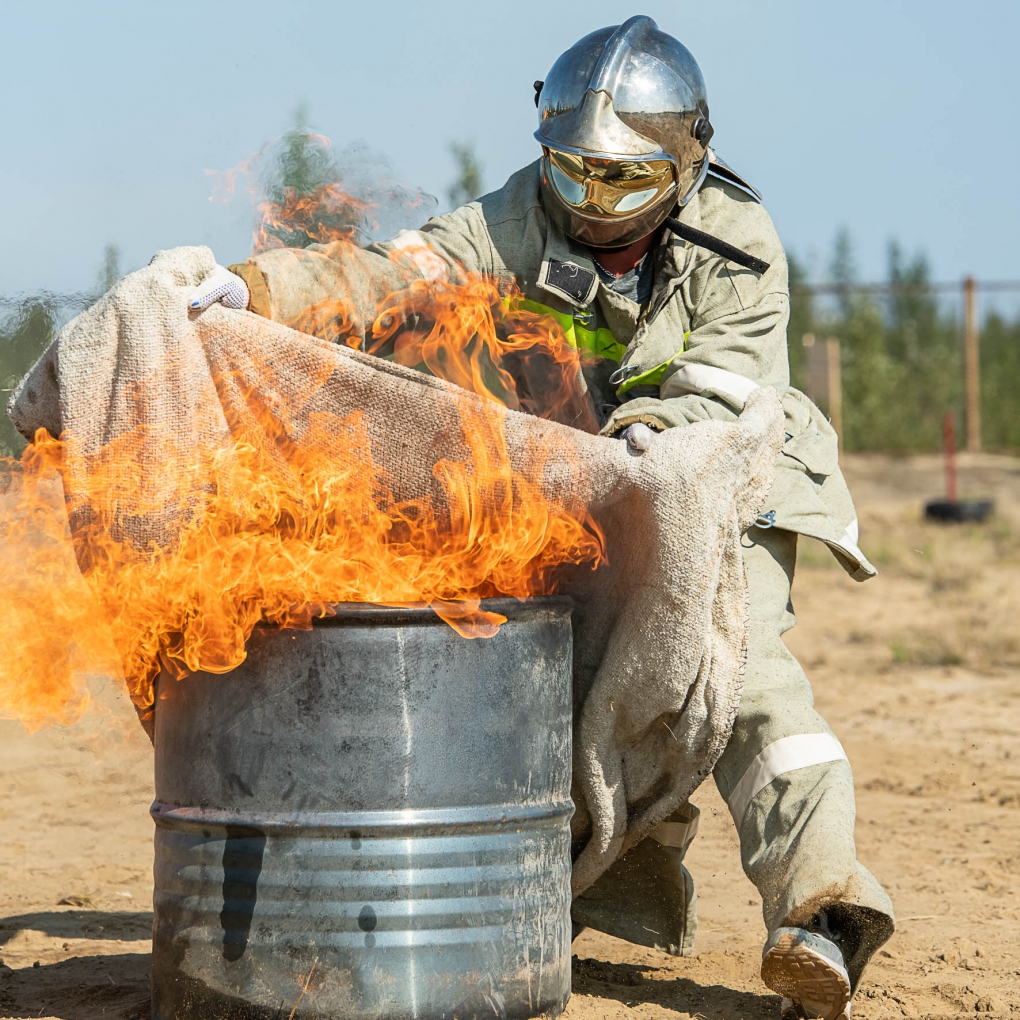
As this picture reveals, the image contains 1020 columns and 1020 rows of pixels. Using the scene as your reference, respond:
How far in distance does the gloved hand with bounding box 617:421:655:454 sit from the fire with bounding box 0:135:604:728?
18 cm

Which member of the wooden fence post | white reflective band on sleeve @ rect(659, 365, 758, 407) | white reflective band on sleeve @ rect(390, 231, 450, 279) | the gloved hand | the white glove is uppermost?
the wooden fence post

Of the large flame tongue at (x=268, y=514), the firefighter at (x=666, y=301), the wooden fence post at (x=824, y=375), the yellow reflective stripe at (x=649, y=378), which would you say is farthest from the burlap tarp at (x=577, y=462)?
the wooden fence post at (x=824, y=375)

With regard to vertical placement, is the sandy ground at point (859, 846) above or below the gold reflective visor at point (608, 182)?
below

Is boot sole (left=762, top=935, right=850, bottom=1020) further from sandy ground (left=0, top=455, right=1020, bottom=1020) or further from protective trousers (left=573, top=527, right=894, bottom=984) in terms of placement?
sandy ground (left=0, top=455, right=1020, bottom=1020)

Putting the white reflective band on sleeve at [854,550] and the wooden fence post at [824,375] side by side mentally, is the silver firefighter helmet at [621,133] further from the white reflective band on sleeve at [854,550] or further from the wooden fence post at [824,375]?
the wooden fence post at [824,375]

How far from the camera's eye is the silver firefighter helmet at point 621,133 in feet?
10.9

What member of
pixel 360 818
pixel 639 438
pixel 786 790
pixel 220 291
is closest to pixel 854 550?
pixel 786 790

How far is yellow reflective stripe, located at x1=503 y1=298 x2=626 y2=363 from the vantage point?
3452 millimetres

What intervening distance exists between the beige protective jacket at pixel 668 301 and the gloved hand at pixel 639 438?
0.16 m

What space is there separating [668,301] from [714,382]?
383mm

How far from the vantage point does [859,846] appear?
471 centimetres

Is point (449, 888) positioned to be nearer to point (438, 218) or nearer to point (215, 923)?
point (215, 923)

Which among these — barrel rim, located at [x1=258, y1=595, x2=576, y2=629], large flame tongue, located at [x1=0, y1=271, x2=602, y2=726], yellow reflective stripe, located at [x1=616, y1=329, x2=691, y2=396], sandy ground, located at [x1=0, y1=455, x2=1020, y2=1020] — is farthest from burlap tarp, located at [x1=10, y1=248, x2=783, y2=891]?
sandy ground, located at [x1=0, y1=455, x2=1020, y2=1020]

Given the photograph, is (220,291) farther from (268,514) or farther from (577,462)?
(577,462)
